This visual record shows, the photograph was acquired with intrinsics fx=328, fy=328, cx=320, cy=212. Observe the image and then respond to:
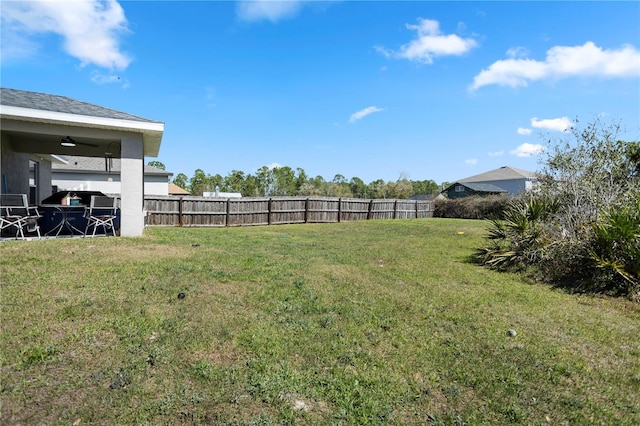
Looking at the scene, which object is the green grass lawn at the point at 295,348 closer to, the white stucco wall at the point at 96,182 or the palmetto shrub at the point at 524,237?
the palmetto shrub at the point at 524,237

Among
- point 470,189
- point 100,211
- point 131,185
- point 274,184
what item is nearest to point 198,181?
point 274,184

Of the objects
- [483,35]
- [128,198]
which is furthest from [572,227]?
[128,198]

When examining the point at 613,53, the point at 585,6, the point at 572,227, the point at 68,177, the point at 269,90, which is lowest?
the point at 572,227

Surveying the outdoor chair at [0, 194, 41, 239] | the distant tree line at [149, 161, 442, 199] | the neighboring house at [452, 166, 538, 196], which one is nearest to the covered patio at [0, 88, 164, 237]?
the outdoor chair at [0, 194, 41, 239]

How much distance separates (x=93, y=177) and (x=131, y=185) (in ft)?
62.8

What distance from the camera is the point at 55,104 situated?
8.25 meters

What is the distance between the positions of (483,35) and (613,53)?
3.66 meters

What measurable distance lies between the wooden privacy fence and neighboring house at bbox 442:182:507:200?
18.9 m

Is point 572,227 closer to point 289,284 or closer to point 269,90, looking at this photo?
point 289,284

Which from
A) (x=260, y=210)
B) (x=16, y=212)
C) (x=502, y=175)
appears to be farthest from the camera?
(x=502, y=175)

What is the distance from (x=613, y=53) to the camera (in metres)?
9.71

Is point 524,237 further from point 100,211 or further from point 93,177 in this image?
point 93,177

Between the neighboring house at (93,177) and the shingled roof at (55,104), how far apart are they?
14.6 m

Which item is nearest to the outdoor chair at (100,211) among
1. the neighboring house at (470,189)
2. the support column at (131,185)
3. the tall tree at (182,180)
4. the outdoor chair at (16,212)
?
the support column at (131,185)
